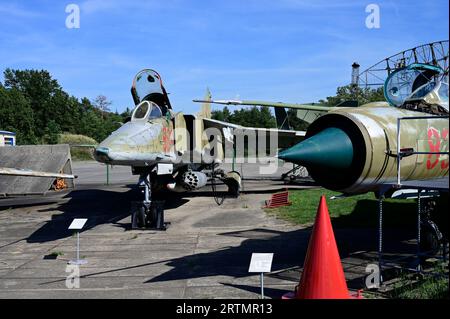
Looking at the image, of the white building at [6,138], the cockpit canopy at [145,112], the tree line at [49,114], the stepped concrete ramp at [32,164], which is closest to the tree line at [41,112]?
the tree line at [49,114]

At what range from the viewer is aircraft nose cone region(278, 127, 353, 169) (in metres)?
5.50

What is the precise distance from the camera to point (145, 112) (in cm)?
1216

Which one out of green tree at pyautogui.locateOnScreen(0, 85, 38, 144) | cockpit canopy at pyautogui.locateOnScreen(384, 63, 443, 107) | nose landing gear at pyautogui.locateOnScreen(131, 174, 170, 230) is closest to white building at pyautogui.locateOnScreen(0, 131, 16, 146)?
nose landing gear at pyautogui.locateOnScreen(131, 174, 170, 230)

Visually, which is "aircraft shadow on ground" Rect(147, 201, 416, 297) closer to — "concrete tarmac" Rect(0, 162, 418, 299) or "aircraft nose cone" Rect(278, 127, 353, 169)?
"concrete tarmac" Rect(0, 162, 418, 299)

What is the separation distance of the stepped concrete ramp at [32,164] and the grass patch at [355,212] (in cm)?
844

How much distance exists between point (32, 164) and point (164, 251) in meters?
10.7

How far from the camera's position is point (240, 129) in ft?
54.3

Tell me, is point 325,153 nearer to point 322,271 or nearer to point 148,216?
point 322,271

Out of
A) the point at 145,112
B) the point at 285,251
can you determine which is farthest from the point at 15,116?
the point at 285,251

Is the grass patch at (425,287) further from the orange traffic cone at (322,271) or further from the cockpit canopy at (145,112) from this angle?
the cockpit canopy at (145,112)

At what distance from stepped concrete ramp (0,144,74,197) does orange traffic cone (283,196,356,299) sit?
13.0 metres

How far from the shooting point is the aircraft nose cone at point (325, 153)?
5496mm
